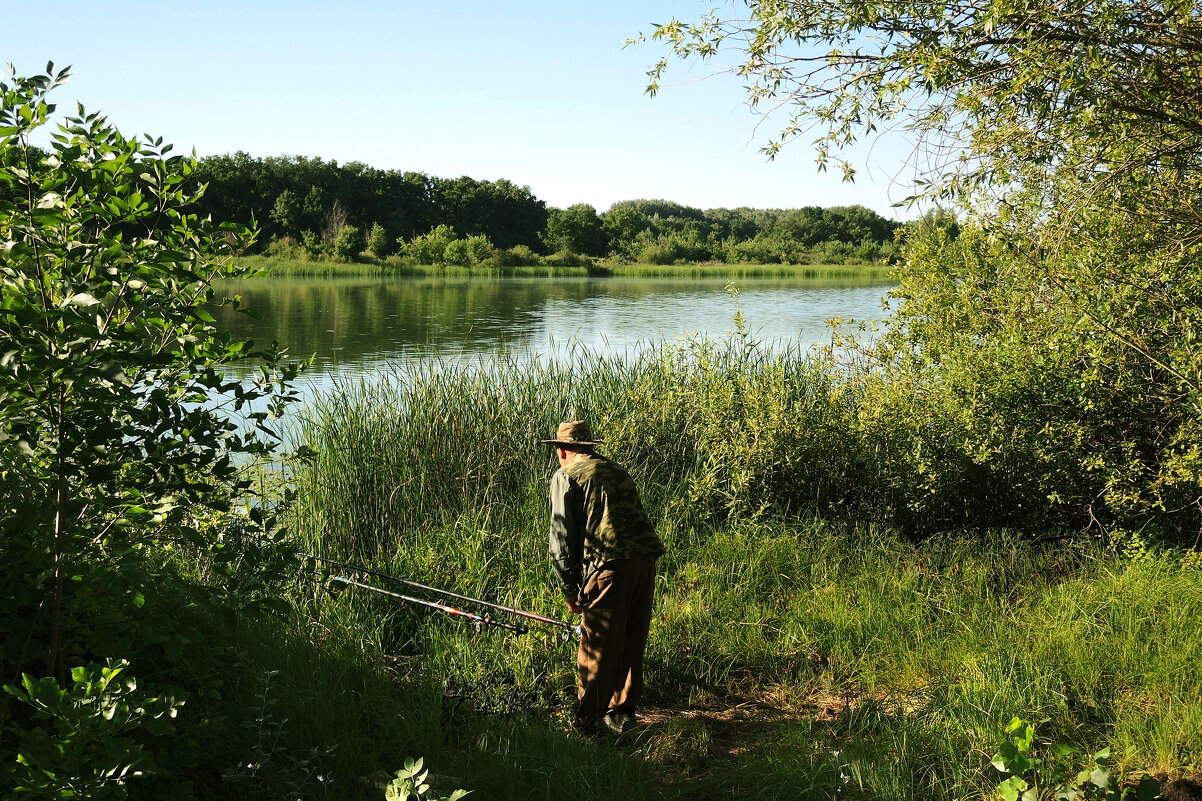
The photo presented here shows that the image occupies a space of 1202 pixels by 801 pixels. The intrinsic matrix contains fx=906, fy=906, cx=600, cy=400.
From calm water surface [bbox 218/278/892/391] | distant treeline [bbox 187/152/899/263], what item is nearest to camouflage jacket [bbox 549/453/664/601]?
calm water surface [bbox 218/278/892/391]

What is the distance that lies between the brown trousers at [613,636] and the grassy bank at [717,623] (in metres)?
0.20

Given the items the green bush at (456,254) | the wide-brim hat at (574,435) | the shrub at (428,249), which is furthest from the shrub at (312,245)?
the wide-brim hat at (574,435)

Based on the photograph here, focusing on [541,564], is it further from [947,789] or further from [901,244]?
Result: [901,244]

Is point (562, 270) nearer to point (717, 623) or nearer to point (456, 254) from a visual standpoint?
point (456, 254)

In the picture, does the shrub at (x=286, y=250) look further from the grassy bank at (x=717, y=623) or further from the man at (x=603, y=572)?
the man at (x=603, y=572)

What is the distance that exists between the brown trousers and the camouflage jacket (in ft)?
0.22

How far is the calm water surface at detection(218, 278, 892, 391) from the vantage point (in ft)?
67.4

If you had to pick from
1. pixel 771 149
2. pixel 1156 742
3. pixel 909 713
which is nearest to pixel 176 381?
pixel 909 713

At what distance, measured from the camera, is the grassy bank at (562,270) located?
6325 centimetres

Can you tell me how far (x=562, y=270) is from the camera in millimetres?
77938

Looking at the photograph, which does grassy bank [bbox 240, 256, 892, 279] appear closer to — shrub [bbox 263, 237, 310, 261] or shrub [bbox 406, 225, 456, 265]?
shrub [bbox 263, 237, 310, 261]

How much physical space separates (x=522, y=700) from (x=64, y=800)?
2.65m

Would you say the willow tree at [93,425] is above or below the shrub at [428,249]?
below

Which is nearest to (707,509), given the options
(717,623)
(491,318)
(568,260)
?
(717,623)
